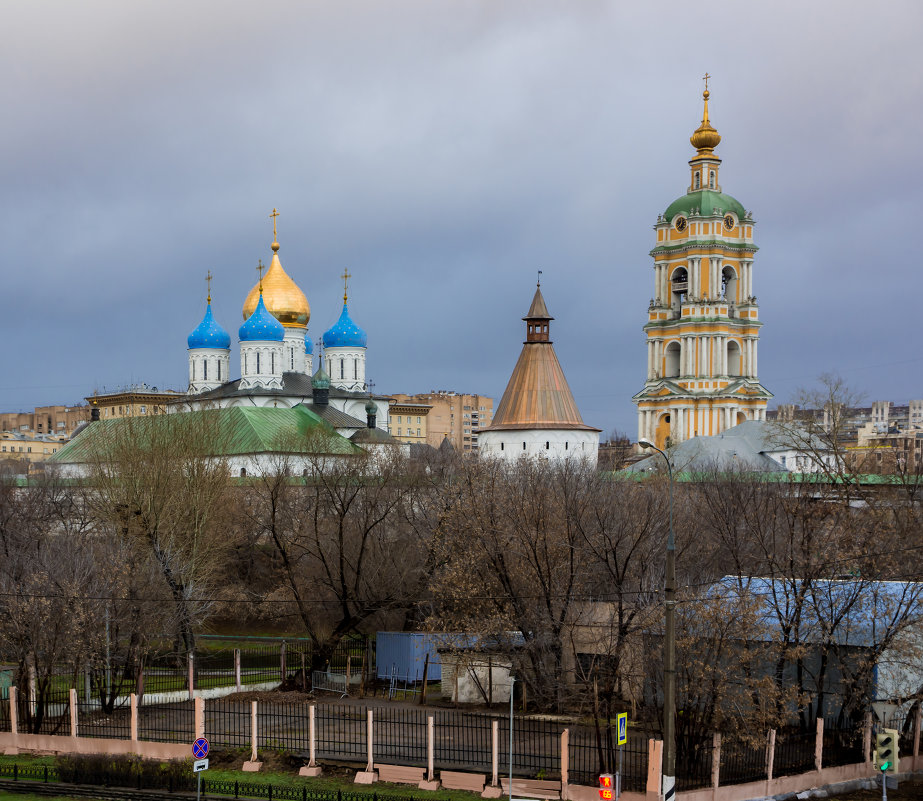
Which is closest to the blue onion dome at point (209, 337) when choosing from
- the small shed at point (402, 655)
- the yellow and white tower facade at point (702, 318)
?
the yellow and white tower facade at point (702, 318)

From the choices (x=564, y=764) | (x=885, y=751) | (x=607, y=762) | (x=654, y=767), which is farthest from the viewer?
(x=607, y=762)

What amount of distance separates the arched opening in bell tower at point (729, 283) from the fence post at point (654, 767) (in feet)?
201

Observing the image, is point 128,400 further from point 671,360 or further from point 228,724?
point 228,724

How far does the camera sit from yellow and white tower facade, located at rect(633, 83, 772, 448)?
2896 inches

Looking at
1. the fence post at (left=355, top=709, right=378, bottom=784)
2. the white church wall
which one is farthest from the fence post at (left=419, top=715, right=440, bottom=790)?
the white church wall

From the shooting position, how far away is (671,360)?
253ft

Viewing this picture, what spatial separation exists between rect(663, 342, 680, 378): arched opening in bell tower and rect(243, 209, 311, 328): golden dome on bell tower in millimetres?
22908

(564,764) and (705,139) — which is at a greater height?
(705,139)

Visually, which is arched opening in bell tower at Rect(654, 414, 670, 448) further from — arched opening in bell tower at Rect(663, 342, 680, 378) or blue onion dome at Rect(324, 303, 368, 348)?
blue onion dome at Rect(324, 303, 368, 348)

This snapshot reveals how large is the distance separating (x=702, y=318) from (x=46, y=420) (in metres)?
112

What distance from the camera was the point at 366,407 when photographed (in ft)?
237

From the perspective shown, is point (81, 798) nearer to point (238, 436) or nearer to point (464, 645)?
point (464, 645)

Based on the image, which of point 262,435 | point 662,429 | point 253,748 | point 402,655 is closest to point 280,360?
point 262,435

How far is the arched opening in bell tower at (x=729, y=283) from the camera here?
76.5 meters
